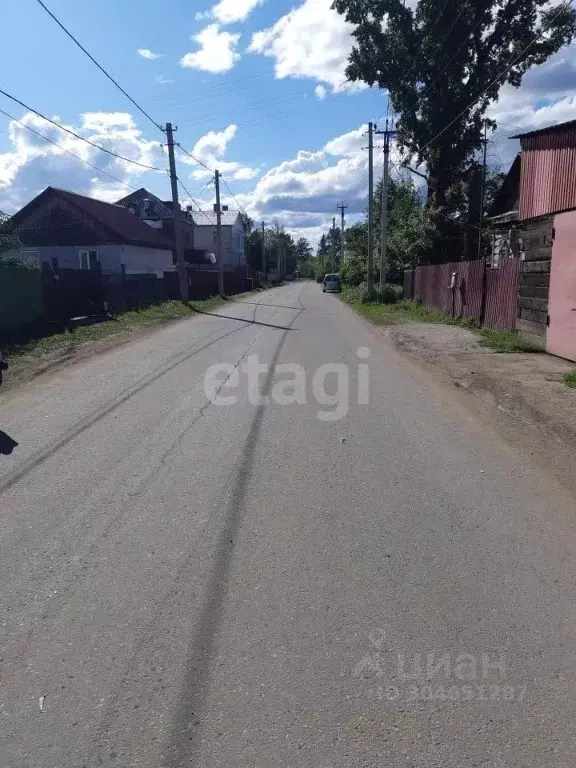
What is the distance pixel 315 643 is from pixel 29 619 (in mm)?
1516

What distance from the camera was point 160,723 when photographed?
2584 millimetres

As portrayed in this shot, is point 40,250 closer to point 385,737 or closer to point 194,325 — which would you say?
point 194,325

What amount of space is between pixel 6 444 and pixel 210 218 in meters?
75.8

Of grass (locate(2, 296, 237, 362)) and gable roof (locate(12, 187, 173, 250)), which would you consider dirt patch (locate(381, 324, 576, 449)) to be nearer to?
grass (locate(2, 296, 237, 362))

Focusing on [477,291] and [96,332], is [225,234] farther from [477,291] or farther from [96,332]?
[477,291]

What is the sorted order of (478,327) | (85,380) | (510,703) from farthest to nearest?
(478,327), (85,380), (510,703)

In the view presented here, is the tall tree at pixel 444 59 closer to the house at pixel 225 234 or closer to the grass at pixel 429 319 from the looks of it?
the grass at pixel 429 319

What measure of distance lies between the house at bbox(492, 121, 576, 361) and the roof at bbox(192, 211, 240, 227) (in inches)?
2522

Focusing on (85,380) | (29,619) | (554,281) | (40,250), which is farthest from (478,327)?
(40,250)

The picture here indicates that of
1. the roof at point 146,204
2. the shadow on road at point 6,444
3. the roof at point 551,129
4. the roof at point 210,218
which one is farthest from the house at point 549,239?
the roof at point 210,218

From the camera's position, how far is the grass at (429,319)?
13226mm

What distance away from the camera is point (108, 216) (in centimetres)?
4081

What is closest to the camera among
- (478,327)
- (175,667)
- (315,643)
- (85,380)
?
(175,667)

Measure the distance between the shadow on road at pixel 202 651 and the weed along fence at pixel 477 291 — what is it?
1193 centimetres
